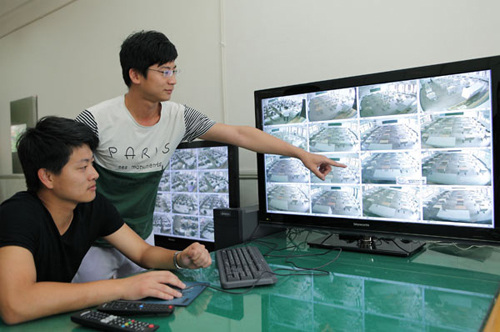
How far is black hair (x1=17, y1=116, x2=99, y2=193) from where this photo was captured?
103cm

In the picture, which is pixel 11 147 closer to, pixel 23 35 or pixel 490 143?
pixel 23 35

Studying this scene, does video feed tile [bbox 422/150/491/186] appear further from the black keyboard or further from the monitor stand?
the black keyboard

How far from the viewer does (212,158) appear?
70.1 inches

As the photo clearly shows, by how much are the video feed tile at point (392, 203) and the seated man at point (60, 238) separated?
0.61 m

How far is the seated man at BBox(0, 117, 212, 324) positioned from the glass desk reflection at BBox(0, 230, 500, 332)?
0.19 ft

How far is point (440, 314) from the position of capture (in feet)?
2.69

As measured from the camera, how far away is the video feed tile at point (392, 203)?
4.13 feet

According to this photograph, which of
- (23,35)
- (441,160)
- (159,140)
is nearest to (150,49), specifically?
(159,140)

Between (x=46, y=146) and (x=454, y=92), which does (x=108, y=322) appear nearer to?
(x=46, y=146)

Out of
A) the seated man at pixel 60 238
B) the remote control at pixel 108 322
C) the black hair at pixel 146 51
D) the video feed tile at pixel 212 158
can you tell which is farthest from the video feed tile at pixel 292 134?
the remote control at pixel 108 322

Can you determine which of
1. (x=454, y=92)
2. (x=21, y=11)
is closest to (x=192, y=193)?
(x=454, y=92)

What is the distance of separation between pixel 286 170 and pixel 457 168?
61 centimetres

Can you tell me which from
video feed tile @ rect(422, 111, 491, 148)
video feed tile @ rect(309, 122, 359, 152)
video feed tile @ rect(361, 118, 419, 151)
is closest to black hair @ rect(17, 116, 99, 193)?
video feed tile @ rect(309, 122, 359, 152)

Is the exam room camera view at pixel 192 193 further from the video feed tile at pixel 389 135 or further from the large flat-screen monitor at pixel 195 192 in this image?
the video feed tile at pixel 389 135
